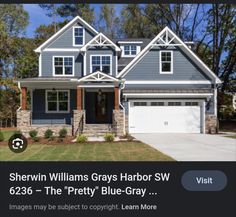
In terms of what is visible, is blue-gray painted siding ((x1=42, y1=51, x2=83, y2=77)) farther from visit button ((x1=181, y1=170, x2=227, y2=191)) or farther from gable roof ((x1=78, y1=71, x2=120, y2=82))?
visit button ((x1=181, y1=170, x2=227, y2=191))

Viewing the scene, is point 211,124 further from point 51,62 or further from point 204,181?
point 204,181

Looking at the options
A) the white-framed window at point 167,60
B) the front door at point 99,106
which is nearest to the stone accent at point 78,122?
the front door at point 99,106

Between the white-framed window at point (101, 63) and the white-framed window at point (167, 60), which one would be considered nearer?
the white-framed window at point (167, 60)

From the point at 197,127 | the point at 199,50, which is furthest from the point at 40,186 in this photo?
the point at 199,50

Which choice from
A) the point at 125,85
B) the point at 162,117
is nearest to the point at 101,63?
the point at 125,85

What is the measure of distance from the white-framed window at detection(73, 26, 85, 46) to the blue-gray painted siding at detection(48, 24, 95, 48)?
8.6 inches

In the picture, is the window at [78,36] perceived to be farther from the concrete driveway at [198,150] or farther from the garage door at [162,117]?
the concrete driveway at [198,150]

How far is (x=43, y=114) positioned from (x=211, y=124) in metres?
11.4

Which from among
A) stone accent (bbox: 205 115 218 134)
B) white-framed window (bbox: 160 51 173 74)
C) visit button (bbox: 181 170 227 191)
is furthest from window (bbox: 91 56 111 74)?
visit button (bbox: 181 170 227 191)

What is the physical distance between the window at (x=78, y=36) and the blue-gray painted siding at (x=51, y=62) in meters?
0.81

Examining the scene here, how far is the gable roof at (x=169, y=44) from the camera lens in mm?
22500

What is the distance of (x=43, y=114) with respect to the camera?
2298 cm

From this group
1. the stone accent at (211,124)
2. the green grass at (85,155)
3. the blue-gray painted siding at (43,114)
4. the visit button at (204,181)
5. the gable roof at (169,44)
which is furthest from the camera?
the blue-gray painted siding at (43,114)

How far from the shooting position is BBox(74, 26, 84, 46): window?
2366 cm
